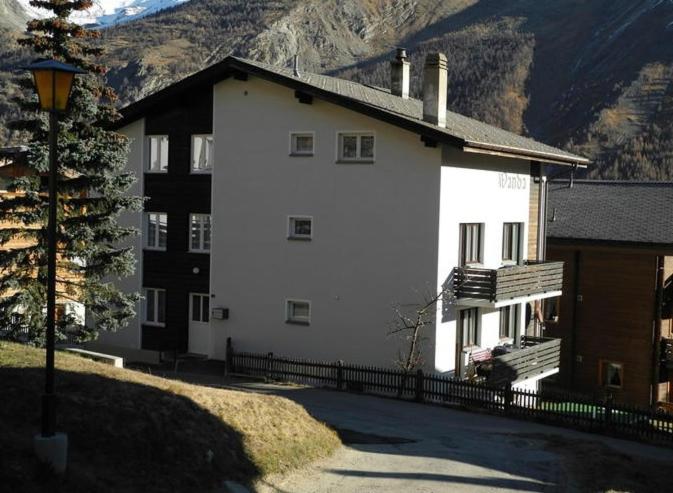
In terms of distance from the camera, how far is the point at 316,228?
27797 mm

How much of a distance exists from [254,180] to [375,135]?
4518mm

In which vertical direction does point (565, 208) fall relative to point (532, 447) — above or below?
above

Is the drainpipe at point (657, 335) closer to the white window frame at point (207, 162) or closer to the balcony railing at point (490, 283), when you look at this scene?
the balcony railing at point (490, 283)

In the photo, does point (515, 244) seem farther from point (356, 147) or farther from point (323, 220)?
point (323, 220)

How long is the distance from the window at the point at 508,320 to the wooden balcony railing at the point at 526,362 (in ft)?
1.87

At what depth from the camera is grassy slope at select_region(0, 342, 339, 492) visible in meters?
11.8

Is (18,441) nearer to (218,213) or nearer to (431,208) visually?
(431,208)

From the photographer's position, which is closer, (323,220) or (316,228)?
(323,220)

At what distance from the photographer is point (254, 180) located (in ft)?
94.8

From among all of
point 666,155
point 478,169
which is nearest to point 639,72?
point 666,155

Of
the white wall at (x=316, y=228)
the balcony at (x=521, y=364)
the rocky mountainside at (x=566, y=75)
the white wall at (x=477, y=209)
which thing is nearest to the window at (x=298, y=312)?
the white wall at (x=316, y=228)

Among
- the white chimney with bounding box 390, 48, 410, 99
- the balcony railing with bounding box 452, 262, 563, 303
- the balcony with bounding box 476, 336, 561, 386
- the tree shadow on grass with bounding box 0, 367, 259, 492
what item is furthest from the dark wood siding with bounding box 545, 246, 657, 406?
the tree shadow on grass with bounding box 0, 367, 259, 492

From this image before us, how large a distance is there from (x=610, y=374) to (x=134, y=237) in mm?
20037

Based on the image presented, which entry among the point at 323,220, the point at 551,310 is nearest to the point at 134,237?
the point at 323,220
